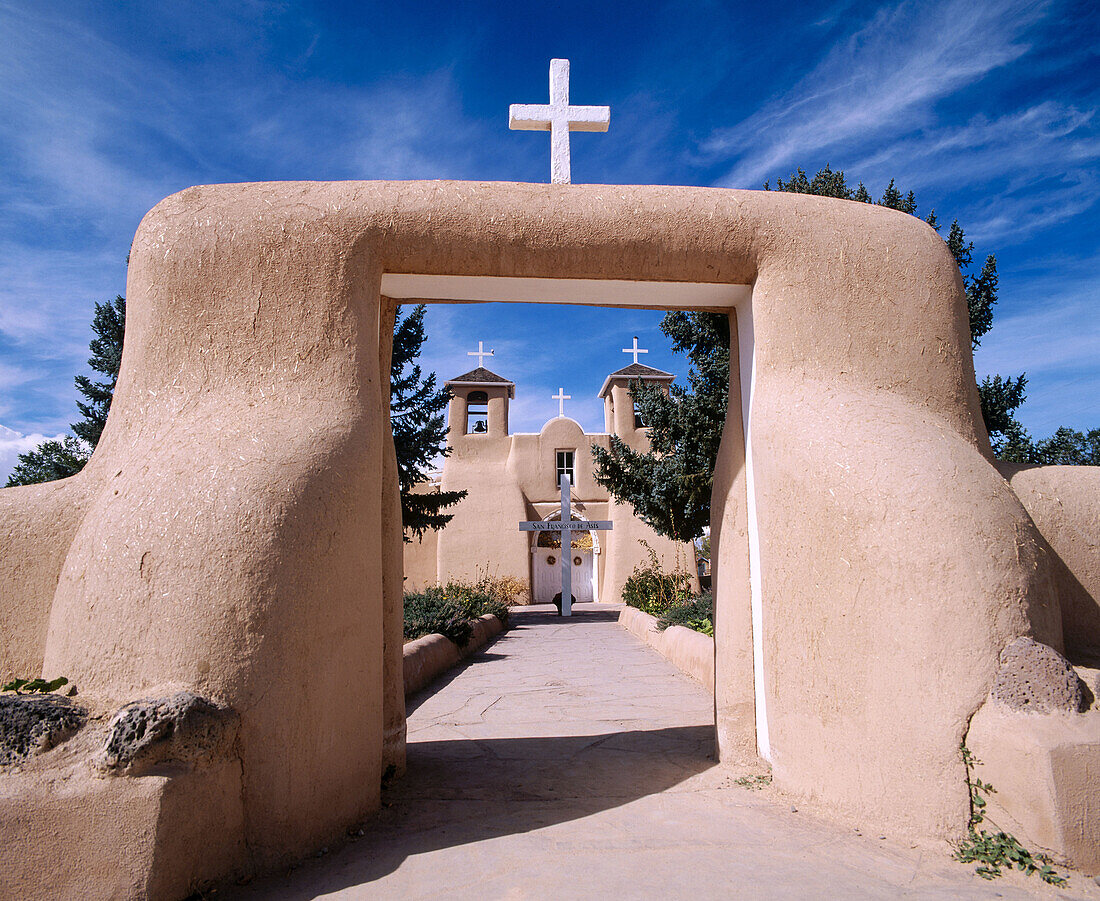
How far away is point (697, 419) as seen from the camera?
10.1m

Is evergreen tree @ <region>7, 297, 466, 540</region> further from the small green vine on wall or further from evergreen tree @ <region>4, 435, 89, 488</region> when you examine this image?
the small green vine on wall

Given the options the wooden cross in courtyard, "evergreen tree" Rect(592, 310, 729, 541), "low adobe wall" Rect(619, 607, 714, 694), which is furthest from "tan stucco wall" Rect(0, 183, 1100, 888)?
the wooden cross in courtyard

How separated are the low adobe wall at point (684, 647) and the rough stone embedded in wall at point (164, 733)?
502 cm

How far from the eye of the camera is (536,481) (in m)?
18.4

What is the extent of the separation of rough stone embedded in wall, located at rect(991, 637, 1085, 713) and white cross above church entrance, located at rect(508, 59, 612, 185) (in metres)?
3.34

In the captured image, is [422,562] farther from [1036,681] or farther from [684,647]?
[1036,681]

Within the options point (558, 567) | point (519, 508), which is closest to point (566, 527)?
point (519, 508)

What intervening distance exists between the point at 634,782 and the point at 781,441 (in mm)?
2031

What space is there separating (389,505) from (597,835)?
6.53 ft

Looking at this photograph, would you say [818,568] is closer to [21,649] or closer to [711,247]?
[711,247]

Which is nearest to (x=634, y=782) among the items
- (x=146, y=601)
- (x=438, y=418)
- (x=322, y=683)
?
(x=322, y=683)

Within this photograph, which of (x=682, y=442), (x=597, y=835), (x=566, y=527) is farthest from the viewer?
(x=566, y=527)

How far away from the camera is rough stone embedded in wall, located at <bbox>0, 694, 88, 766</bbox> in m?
2.33

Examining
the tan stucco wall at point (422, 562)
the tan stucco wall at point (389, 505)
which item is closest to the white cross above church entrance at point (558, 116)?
the tan stucco wall at point (389, 505)
